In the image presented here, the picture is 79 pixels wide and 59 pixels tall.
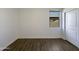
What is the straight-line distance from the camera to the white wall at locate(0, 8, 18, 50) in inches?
140

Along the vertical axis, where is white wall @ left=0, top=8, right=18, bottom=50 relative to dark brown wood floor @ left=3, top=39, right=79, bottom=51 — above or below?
above

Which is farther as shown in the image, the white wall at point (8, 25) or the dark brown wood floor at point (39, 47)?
the white wall at point (8, 25)

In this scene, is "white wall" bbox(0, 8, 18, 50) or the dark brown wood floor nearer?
the dark brown wood floor

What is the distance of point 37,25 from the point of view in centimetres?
582

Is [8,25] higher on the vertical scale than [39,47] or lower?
higher

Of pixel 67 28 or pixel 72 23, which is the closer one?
pixel 72 23

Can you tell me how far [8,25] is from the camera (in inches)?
155

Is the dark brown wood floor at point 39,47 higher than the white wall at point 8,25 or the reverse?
the reverse

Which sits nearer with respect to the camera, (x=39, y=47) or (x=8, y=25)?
(x=39, y=47)

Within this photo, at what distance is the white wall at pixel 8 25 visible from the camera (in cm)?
355
